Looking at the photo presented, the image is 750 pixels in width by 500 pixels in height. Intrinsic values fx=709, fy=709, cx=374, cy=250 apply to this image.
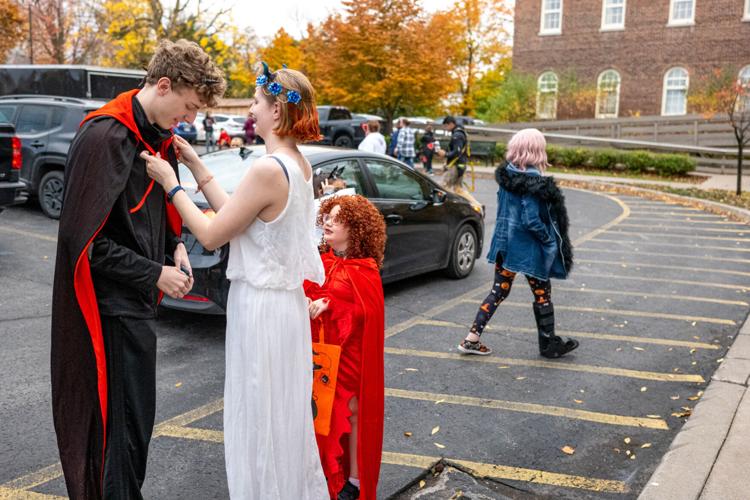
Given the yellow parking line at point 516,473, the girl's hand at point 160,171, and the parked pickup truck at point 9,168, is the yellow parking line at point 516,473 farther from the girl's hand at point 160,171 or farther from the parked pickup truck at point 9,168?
the parked pickup truck at point 9,168

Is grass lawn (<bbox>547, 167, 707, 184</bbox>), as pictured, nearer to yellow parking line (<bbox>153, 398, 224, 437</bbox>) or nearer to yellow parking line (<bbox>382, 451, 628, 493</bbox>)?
yellow parking line (<bbox>382, 451, 628, 493</bbox>)

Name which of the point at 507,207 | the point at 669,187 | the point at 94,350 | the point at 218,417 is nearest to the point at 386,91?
the point at 669,187

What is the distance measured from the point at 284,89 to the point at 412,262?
5.33 metres

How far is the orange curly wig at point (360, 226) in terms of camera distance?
A: 3.50m

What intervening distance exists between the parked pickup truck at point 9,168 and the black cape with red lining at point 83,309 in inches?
285

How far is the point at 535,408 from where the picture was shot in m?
5.00

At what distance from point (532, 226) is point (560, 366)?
120 cm

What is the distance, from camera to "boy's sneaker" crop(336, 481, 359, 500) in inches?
137

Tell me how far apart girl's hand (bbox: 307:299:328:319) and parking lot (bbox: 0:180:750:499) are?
112cm

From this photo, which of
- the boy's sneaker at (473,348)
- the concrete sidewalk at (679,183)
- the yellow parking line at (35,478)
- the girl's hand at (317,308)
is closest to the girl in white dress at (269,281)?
the girl's hand at (317,308)

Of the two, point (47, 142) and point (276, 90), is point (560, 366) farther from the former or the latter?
point (47, 142)

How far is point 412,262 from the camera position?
7.98 m

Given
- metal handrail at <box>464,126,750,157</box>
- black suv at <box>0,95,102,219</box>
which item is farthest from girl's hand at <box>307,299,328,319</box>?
metal handrail at <box>464,126,750,157</box>

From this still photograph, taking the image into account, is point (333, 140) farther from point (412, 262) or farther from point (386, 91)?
point (412, 262)
